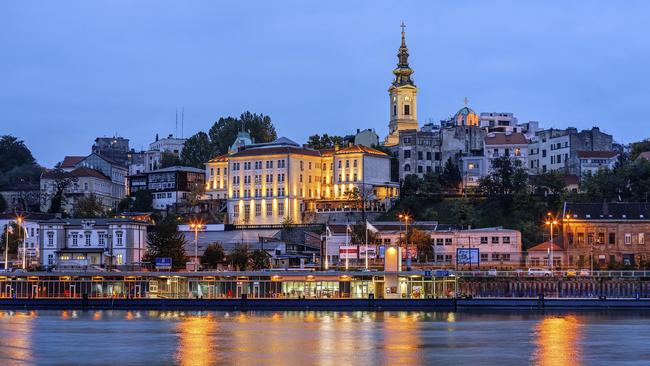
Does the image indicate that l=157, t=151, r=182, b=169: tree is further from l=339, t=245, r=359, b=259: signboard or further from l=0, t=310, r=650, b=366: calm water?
l=0, t=310, r=650, b=366: calm water

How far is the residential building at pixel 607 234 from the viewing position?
111m

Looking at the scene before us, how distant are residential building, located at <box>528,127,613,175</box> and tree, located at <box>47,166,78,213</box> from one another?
201 feet

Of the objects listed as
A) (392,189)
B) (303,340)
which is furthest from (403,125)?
(303,340)

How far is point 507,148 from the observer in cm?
15688

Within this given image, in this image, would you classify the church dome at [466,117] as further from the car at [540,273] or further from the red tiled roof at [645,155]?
the car at [540,273]

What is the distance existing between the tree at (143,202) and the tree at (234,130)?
19026 mm

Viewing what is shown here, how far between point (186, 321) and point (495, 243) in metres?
44.0

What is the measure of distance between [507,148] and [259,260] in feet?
172

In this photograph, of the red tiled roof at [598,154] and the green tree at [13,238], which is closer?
the green tree at [13,238]

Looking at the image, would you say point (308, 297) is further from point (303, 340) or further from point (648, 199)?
point (648, 199)

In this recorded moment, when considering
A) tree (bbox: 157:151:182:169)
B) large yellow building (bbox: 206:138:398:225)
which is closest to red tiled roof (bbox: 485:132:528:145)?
large yellow building (bbox: 206:138:398:225)

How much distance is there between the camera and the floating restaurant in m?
97.2

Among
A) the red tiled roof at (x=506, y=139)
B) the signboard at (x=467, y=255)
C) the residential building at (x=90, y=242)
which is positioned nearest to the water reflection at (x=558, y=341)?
the signboard at (x=467, y=255)

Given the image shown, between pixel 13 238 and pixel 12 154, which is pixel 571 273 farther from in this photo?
pixel 12 154
